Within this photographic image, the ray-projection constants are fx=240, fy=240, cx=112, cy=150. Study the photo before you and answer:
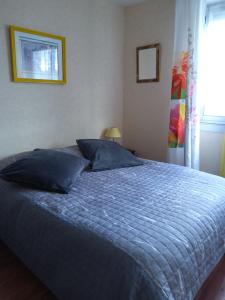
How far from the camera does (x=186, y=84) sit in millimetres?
2582

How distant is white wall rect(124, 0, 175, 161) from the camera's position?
2.85m

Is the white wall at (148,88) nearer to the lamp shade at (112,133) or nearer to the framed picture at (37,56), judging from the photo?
the lamp shade at (112,133)

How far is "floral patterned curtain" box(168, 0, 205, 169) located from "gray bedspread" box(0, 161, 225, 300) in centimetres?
77

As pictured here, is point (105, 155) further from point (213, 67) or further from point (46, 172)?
point (213, 67)

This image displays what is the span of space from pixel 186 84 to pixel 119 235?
1.95 metres

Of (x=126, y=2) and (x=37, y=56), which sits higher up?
(x=126, y=2)

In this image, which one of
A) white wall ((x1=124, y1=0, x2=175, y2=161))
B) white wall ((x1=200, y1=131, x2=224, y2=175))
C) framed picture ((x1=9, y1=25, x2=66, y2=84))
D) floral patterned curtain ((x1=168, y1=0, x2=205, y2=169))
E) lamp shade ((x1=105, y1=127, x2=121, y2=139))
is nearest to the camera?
framed picture ((x1=9, y1=25, x2=66, y2=84))

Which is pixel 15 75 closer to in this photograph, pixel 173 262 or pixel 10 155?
pixel 10 155

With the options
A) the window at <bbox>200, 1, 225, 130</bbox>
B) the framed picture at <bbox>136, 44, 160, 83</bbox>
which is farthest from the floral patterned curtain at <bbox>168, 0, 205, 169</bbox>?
the framed picture at <bbox>136, 44, 160, 83</bbox>

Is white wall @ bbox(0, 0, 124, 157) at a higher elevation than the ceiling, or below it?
below

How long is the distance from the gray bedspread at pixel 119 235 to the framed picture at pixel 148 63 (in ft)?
5.27

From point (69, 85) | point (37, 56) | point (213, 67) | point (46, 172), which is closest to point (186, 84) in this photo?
point (213, 67)

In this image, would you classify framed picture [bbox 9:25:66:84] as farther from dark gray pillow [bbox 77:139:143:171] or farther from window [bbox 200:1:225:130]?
window [bbox 200:1:225:130]

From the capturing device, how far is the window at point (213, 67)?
2.57m
